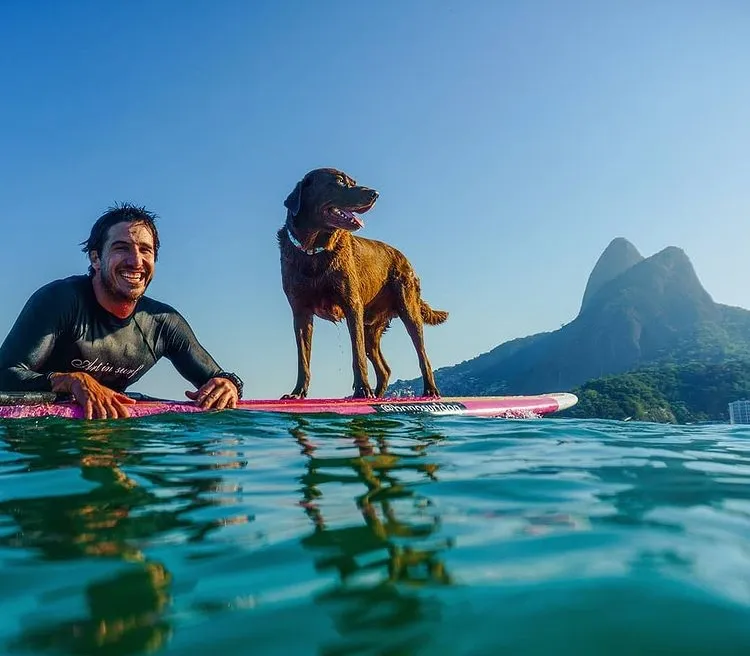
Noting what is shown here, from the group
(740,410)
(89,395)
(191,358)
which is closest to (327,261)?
(191,358)

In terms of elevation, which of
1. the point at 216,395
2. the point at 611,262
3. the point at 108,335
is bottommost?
the point at 216,395

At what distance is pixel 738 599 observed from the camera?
4.72ft

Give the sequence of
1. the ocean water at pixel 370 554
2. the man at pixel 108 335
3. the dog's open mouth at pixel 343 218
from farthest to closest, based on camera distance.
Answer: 1. the dog's open mouth at pixel 343 218
2. the man at pixel 108 335
3. the ocean water at pixel 370 554

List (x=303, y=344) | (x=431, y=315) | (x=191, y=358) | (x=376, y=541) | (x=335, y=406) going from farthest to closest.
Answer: (x=431, y=315), (x=303, y=344), (x=335, y=406), (x=191, y=358), (x=376, y=541)

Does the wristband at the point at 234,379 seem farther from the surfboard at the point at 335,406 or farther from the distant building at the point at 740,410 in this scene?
the distant building at the point at 740,410

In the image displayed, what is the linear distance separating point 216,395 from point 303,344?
3084mm

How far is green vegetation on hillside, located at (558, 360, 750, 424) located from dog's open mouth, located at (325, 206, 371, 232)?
57241 mm

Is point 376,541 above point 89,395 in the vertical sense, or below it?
below

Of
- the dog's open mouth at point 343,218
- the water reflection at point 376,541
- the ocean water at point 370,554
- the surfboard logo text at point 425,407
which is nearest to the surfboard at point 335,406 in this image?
the surfboard logo text at point 425,407

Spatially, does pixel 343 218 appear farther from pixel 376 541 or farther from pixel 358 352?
pixel 376 541

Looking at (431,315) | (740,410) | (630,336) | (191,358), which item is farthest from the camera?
(630,336)

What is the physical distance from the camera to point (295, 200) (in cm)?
849

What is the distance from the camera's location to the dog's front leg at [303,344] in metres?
8.95

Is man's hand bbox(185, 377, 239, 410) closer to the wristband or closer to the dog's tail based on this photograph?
the wristband
